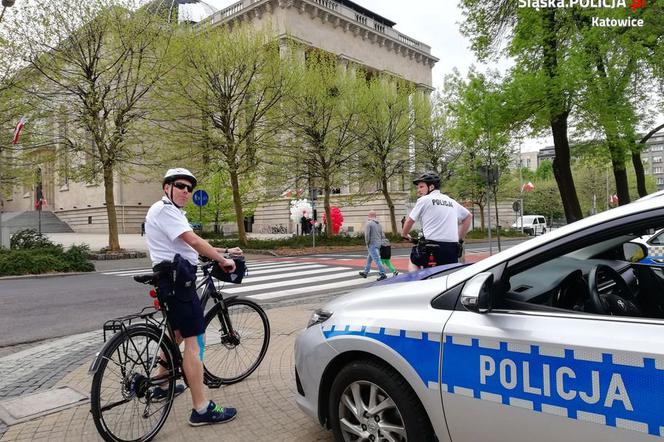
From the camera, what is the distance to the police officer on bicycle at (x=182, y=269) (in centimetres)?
330

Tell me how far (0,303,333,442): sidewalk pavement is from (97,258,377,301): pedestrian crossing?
501cm

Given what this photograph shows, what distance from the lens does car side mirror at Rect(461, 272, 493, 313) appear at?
223 centimetres

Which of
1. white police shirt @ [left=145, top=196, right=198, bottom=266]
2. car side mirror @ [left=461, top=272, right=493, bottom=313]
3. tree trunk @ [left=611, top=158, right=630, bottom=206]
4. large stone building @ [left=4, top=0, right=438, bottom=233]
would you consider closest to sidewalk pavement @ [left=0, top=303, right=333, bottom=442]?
white police shirt @ [left=145, top=196, right=198, bottom=266]

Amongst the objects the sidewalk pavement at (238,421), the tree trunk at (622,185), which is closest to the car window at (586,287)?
the sidewalk pavement at (238,421)

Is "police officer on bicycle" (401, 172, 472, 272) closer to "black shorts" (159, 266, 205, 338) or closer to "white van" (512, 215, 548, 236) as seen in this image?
"black shorts" (159, 266, 205, 338)

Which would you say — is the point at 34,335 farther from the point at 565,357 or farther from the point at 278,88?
the point at 278,88

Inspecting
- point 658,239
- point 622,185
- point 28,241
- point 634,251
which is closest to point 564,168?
point 622,185

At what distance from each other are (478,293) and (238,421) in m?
2.18

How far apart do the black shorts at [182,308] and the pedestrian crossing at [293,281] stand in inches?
232

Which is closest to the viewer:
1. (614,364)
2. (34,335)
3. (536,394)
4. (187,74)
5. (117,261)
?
(614,364)

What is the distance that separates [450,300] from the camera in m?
2.47

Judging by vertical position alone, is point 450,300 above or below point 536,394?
above

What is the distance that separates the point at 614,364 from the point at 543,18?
1580cm

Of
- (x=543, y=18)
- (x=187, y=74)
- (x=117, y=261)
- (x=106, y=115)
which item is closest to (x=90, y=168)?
(x=106, y=115)
